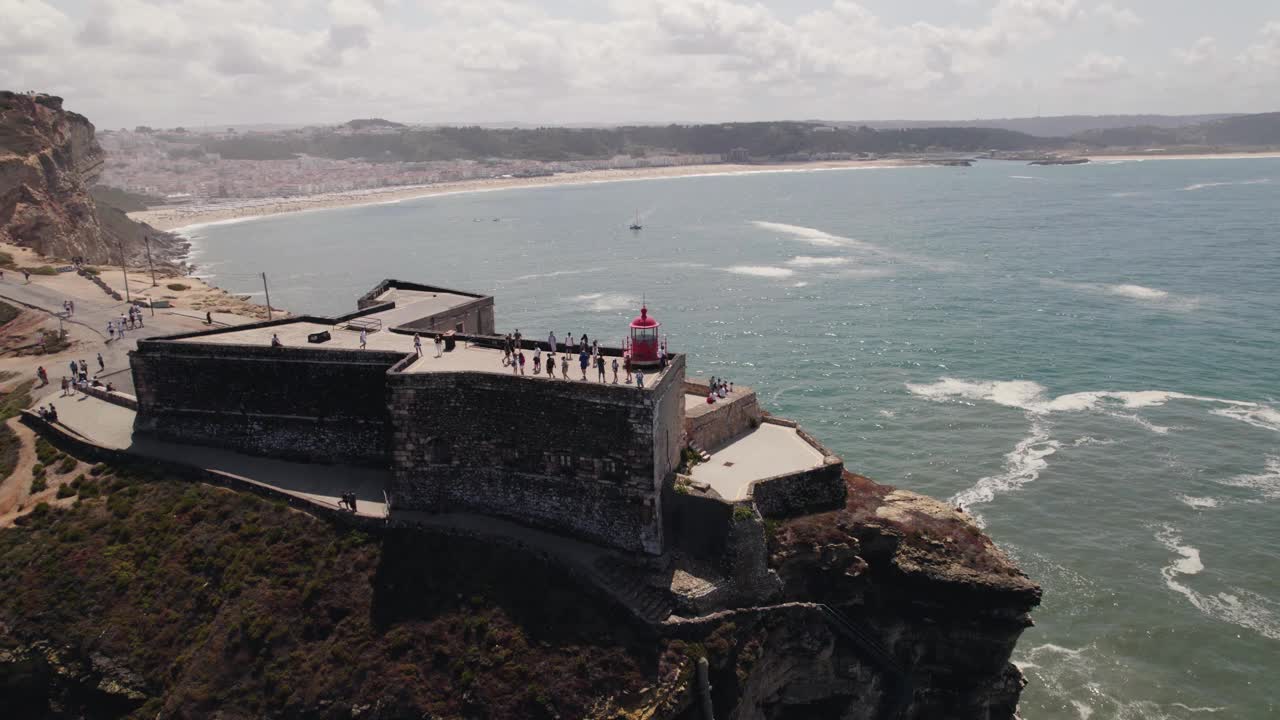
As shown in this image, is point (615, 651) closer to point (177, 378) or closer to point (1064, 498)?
point (177, 378)

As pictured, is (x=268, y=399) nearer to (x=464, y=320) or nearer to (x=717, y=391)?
(x=464, y=320)

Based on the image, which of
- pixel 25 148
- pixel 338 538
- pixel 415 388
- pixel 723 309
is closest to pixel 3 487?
pixel 338 538

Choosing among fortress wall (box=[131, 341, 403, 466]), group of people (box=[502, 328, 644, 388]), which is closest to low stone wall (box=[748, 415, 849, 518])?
group of people (box=[502, 328, 644, 388])

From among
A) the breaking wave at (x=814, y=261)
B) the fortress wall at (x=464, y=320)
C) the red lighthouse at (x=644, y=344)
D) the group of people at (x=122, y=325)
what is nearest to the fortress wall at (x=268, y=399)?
the fortress wall at (x=464, y=320)

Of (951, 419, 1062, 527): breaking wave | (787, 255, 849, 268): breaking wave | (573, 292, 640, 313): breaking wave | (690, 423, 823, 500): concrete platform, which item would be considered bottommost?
(951, 419, 1062, 527): breaking wave

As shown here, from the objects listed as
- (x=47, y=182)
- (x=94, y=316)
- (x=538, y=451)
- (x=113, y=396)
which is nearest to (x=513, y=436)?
(x=538, y=451)

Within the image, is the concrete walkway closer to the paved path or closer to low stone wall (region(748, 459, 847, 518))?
the paved path
